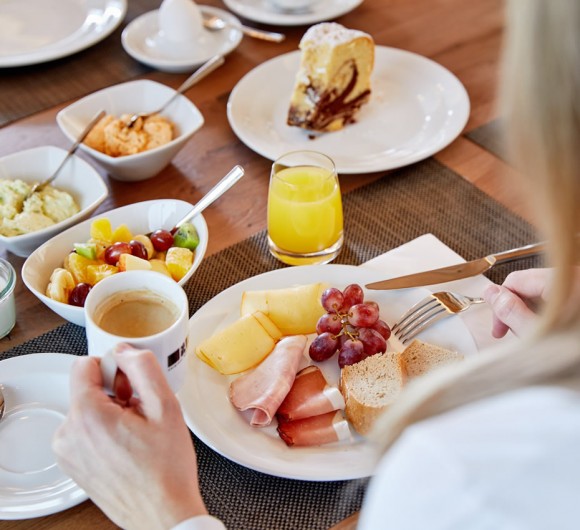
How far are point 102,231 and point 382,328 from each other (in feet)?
1.65

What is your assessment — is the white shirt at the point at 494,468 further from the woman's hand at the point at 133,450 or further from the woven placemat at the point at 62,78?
the woven placemat at the point at 62,78

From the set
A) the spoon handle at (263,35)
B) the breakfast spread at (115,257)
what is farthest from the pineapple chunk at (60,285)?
the spoon handle at (263,35)

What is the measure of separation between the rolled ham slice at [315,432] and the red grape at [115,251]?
1.35ft

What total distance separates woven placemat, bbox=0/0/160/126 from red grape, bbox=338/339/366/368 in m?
1.06

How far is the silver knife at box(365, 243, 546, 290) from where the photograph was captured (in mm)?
1223

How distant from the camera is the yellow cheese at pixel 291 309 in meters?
1.16

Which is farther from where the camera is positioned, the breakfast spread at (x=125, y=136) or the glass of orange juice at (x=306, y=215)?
the breakfast spread at (x=125, y=136)

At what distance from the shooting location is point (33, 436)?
1.00 meters

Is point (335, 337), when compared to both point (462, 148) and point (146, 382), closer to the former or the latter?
point (146, 382)

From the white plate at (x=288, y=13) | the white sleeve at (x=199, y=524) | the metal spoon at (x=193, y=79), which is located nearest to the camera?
the white sleeve at (x=199, y=524)

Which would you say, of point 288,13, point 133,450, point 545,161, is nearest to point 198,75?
point 288,13

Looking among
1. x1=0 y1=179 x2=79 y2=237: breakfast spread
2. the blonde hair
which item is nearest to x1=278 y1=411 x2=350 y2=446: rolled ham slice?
the blonde hair

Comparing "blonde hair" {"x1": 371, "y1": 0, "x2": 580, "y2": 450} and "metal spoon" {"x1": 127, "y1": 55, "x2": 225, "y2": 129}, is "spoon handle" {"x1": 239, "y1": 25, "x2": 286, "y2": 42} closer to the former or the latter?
"metal spoon" {"x1": 127, "y1": 55, "x2": 225, "y2": 129}

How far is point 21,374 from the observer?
1069mm
